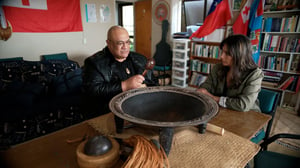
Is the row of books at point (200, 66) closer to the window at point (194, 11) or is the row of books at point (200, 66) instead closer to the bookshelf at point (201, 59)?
the bookshelf at point (201, 59)

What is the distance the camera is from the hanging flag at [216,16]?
3.24 m

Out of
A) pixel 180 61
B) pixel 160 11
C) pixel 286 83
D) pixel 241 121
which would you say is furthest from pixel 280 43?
pixel 160 11

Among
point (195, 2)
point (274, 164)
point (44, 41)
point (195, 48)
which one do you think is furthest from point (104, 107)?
point (195, 2)

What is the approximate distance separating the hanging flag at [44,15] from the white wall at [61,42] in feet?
0.36

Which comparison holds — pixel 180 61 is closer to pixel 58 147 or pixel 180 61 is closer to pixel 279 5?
pixel 279 5

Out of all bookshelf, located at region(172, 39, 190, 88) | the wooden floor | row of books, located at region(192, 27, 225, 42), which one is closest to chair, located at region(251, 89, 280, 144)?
the wooden floor

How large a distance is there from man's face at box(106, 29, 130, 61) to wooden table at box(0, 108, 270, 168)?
1.78 feet

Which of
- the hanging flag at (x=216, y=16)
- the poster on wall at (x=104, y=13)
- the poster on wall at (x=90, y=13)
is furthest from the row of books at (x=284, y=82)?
the poster on wall at (x=90, y=13)

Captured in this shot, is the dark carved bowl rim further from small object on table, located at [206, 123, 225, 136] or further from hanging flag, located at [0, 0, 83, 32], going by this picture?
hanging flag, located at [0, 0, 83, 32]

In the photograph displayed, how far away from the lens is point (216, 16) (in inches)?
133

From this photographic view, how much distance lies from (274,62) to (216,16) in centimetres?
127

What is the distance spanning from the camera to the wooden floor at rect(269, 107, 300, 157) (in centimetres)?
208

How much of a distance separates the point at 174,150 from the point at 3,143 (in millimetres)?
2178

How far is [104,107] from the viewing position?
4.34 ft
